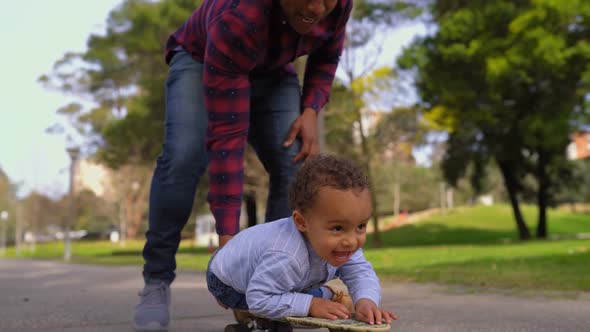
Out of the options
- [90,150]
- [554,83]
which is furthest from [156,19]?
[554,83]

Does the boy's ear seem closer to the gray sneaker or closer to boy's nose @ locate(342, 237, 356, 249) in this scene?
boy's nose @ locate(342, 237, 356, 249)

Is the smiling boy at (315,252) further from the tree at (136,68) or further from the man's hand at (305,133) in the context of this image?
the tree at (136,68)

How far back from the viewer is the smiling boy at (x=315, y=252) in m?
1.65

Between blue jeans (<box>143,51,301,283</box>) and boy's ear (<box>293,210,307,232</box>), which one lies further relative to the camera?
blue jeans (<box>143,51,301,283</box>)

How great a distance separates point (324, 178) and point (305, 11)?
653 mm

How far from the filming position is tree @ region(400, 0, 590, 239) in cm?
1680

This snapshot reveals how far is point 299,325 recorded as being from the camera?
5.72 ft

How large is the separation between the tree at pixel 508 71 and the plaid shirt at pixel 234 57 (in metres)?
15.2

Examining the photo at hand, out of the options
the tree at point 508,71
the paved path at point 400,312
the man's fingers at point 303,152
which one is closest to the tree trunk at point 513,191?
the tree at point 508,71

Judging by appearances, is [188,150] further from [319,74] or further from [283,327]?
[283,327]

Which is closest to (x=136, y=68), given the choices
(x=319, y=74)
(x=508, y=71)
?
(x=508, y=71)

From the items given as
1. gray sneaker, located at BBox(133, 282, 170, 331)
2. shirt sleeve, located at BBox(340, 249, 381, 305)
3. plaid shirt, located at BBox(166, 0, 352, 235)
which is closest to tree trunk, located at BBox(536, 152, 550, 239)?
plaid shirt, located at BBox(166, 0, 352, 235)

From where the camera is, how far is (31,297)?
389 centimetres

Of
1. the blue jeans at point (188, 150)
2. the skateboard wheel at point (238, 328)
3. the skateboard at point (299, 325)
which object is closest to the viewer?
the skateboard at point (299, 325)
